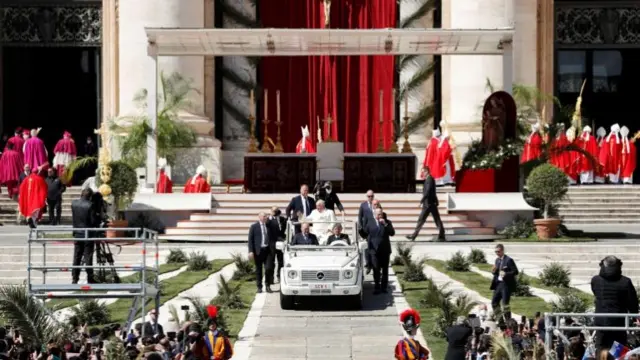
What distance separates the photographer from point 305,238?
27.2m

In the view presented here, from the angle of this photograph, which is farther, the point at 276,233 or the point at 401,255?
the point at 401,255

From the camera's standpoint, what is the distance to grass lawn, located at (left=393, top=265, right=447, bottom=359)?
72.9 ft

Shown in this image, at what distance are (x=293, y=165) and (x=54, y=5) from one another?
14.9m

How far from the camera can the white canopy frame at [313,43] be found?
130ft

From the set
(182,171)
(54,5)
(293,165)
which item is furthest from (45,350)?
(54,5)

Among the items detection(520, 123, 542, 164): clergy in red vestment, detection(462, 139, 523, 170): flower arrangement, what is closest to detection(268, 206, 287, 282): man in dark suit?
detection(462, 139, 523, 170): flower arrangement

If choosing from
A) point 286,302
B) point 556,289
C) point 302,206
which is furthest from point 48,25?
point 286,302

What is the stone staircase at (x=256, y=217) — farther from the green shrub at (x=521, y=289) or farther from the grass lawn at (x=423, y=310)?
the green shrub at (x=521, y=289)

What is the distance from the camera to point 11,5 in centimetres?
5303

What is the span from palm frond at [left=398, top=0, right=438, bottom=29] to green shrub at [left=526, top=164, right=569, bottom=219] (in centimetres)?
1269

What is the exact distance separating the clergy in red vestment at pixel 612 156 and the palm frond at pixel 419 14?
20.3 feet

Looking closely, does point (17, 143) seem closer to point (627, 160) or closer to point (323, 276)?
point (627, 160)

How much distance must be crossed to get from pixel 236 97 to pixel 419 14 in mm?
5724

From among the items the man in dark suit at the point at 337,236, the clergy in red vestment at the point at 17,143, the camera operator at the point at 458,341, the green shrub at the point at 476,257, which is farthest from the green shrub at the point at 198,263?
the clergy in red vestment at the point at 17,143
